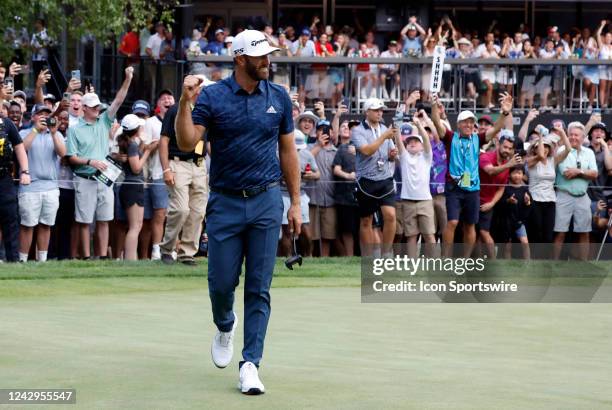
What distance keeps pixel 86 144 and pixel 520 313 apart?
6.45 m

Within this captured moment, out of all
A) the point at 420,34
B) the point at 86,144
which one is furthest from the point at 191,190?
the point at 420,34

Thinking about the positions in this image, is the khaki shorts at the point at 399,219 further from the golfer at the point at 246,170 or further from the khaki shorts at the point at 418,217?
the golfer at the point at 246,170

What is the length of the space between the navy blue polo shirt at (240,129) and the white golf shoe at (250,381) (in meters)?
1.06

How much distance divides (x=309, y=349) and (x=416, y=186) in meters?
8.20

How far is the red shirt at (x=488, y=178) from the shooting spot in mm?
17672

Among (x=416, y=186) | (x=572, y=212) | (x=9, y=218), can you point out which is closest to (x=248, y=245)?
(x=9, y=218)

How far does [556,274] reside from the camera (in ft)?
51.8

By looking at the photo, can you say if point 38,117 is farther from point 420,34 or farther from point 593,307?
point 420,34

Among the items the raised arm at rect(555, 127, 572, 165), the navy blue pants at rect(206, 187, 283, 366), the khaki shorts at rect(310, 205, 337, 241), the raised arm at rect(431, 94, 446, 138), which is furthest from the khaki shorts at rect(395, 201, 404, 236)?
the navy blue pants at rect(206, 187, 283, 366)

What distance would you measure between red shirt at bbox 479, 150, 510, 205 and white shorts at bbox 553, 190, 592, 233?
0.97 m

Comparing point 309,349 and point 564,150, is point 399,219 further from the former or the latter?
point 309,349

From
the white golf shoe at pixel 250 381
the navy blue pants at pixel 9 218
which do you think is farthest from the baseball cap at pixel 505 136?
the white golf shoe at pixel 250 381

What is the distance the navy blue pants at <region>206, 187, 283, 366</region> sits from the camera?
25.9 feet

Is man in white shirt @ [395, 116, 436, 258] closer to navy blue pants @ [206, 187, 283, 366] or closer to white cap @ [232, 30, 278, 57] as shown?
navy blue pants @ [206, 187, 283, 366]
